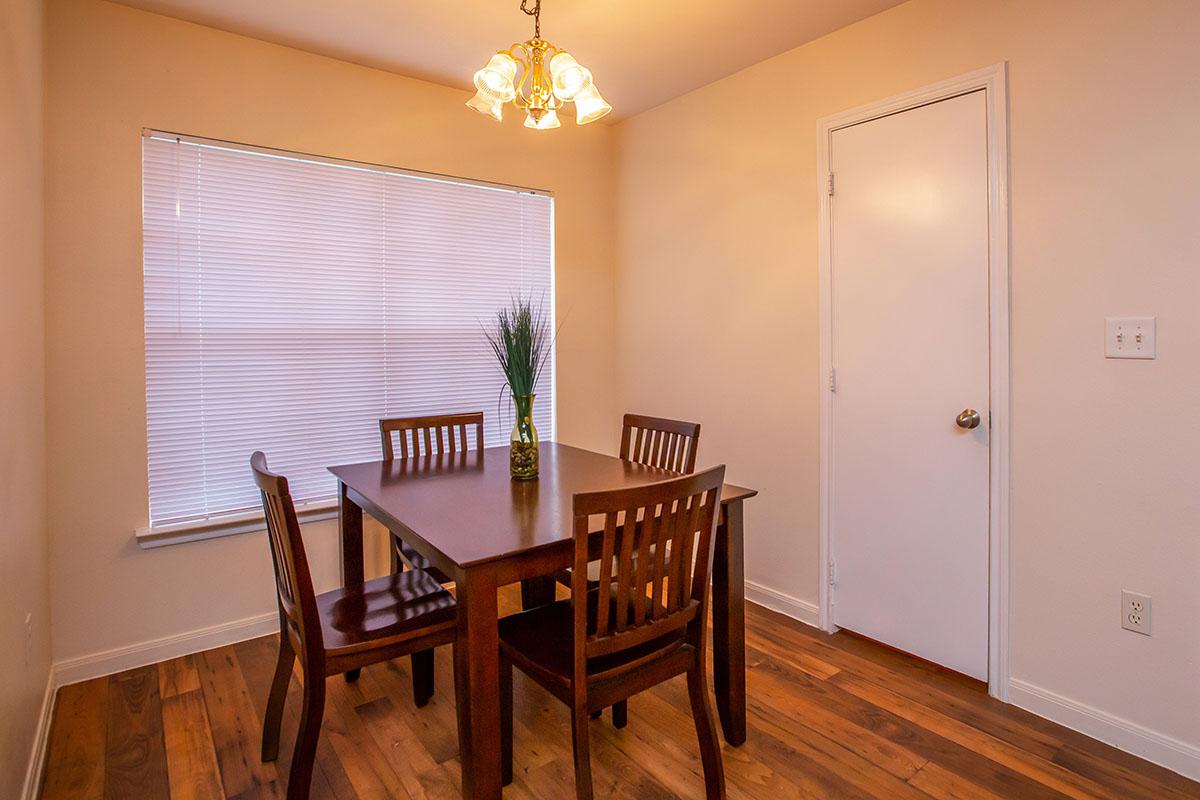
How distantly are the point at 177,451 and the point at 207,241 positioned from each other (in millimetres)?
850

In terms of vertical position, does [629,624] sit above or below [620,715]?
above

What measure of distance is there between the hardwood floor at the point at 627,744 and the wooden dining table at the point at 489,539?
230mm

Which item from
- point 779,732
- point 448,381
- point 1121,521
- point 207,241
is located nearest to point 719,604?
point 779,732

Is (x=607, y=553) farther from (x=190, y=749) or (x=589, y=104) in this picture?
(x=190, y=749)

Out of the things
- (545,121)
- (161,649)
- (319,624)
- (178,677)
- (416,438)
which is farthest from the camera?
(416,438)

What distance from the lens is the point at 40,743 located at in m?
1.86

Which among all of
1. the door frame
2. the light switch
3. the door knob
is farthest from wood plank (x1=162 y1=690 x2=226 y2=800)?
the light switch

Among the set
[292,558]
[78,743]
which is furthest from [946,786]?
[78,743]

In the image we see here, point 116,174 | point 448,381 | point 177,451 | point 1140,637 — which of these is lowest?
point 1140,637

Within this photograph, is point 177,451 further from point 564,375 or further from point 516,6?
point 516,6

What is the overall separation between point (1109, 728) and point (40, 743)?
3.17 meters

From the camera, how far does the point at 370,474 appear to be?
2.26m

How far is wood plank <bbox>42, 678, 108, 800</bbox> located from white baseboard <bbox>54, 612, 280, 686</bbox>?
0.05 m

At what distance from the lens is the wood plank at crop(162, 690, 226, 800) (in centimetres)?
175
